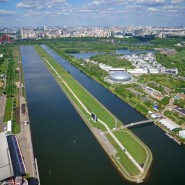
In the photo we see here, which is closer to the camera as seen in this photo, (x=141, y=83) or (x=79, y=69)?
(x=141, y=83)

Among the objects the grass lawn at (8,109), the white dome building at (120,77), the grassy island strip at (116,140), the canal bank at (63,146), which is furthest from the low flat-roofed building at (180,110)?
the grass lawn at (8,109)

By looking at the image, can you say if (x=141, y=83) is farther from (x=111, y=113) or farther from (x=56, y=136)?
(x=56, y=136)

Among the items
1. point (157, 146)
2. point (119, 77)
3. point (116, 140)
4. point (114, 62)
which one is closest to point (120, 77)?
point (119, 77)

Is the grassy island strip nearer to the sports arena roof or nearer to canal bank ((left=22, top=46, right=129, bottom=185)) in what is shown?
canal bank ((left=22, top=46, right=129, bottom=185))

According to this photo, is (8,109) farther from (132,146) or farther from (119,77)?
(119,77)

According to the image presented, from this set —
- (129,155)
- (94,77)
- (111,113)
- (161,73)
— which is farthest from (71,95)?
(161,73)
